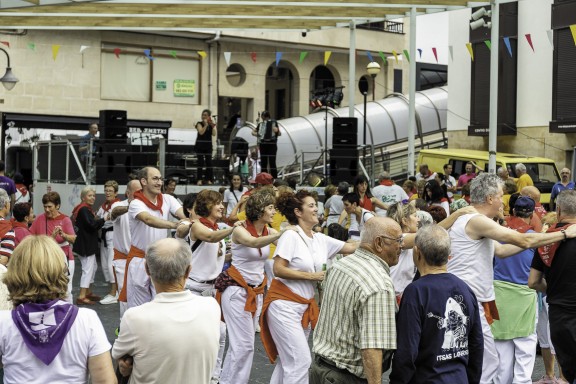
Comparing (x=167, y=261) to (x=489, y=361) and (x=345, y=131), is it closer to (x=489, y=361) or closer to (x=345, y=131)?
(x=489, y=361)

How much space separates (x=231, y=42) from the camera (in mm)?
37031

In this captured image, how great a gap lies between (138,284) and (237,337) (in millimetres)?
1757

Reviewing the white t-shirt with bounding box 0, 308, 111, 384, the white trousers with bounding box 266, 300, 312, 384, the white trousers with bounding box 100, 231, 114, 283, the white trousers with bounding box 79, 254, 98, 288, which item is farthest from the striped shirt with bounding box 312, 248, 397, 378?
the white trousers with bounding box 100, 231, 114, 283

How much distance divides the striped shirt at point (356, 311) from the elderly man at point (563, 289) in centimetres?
195

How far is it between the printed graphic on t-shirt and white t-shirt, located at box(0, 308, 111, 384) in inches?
68.1

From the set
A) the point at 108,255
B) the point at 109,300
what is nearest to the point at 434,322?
the point at 109,300

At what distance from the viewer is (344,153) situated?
2045 centimetres

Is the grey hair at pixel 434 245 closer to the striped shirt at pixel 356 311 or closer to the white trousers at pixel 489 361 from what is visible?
the striped shirt at pixel 356 311

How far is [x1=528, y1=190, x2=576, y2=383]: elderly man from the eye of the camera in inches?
252

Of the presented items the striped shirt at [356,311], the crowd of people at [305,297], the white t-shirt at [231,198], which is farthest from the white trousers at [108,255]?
the striped shirt at [356,311]

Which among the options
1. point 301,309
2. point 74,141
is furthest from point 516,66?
point 301,309

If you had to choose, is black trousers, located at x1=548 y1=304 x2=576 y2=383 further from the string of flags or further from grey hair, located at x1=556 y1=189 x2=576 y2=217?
the string of flags

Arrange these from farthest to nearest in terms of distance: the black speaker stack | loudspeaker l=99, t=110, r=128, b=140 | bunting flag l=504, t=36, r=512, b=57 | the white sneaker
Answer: bunting flag l=504, t=36, r=512, b=57
the black speaker stack
loudspeaker l=99, t=110, r=128, b=140
the white sneaker

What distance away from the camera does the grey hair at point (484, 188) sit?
6.95 metres
